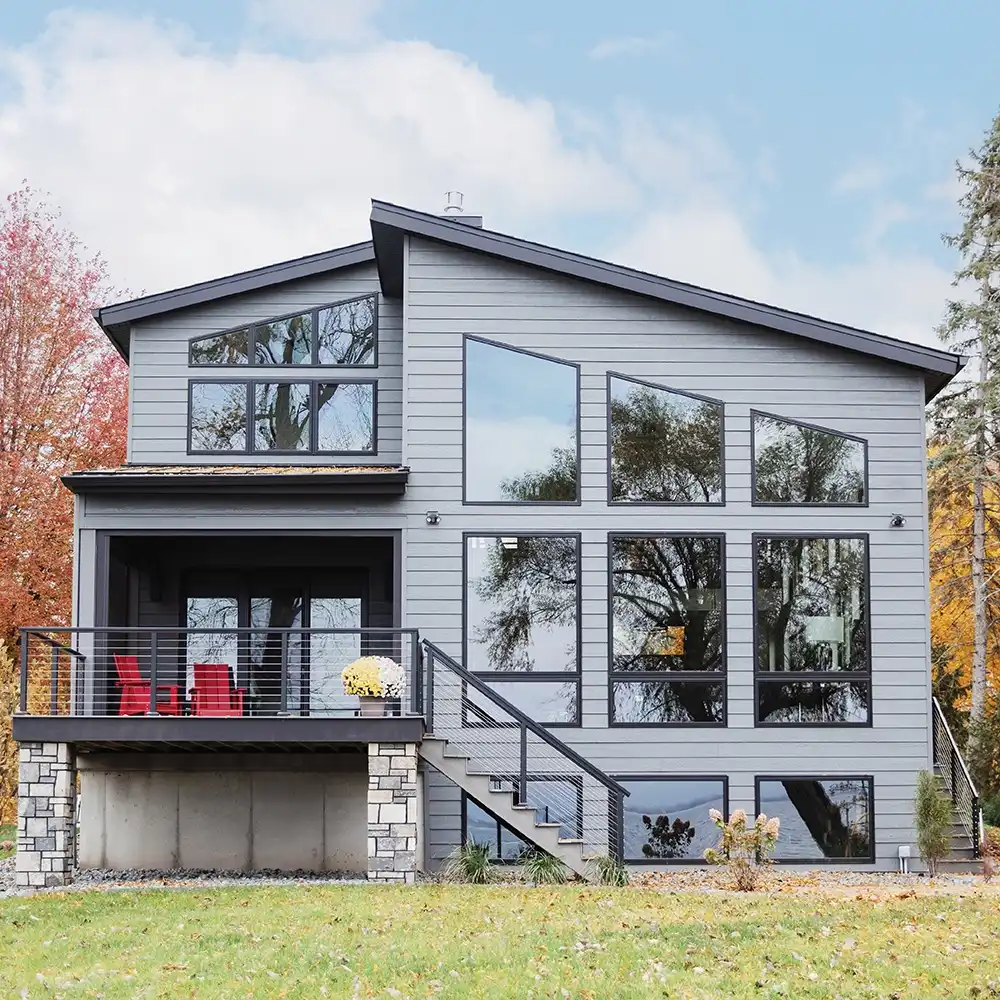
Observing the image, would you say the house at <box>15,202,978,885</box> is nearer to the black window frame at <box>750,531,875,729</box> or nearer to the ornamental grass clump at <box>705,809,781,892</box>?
the black window frame at <box>750,531,875,729</box>

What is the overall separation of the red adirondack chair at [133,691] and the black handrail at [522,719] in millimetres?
2865

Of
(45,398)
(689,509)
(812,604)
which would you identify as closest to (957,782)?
(812,604)

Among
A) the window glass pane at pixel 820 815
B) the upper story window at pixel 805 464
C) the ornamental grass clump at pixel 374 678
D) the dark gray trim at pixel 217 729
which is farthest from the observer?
the upper story window at pixel 805 464

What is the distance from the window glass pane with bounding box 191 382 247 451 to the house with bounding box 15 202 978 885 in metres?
0.71

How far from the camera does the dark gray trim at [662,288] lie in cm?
1616

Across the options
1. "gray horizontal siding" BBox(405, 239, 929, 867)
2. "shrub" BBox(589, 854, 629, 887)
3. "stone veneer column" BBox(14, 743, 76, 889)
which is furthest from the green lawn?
"gray horizontal siding" BBox(405, 239, 929, 867)

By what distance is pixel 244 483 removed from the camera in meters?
15.5

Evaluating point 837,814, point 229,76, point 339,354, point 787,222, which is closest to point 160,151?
point 229,76

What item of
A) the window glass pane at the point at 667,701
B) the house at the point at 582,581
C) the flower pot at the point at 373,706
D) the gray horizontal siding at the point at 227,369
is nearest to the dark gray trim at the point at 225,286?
the gray horizontal siding at the point at 227,369

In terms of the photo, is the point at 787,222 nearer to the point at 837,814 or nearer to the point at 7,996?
the point at 837,814

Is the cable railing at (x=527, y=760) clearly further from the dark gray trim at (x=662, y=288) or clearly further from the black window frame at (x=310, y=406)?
the dark gray trim at (x=662, y=288)

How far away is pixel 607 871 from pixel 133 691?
5.26m

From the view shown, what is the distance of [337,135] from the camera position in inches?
1176

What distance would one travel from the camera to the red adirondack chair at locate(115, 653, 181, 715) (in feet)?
48.4
